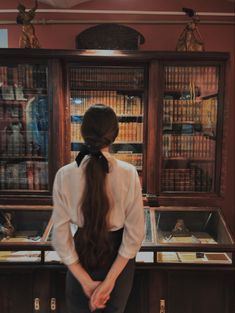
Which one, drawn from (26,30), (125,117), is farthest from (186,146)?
(26,30)

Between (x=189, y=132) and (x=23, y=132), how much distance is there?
126 centimetres

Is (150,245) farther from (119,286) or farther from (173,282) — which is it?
(119,286)

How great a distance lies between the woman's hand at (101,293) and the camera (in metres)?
1.30

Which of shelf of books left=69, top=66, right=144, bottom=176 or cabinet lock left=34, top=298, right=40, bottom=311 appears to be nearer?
cabinet lock left=34, top=298, right=40, bottom=311

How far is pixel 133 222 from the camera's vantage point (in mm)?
1288

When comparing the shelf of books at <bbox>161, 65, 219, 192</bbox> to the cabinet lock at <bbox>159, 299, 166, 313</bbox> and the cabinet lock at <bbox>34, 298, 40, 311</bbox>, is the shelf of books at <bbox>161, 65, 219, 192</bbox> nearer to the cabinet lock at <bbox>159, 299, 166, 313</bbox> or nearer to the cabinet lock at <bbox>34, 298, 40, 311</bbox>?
the cabinet lock at <bbox>159, 299, 166, 313</bbox>

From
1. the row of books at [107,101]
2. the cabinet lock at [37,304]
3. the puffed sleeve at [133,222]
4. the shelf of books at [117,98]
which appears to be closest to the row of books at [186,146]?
the shelf of books at [117,98]

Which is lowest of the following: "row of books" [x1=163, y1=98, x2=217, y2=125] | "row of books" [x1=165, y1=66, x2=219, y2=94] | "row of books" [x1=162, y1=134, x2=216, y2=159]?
"row of books" [x1=162, y1=134, x2=216, y2=159]

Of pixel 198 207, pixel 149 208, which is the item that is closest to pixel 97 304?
pixel 149 208

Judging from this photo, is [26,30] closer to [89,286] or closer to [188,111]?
[188,111]

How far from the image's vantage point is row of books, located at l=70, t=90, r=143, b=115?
7.83 ft

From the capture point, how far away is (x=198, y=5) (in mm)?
2590

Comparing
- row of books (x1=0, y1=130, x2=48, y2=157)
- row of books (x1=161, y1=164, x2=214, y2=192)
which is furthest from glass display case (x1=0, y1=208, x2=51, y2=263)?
row of books (x1=161, y1=164, x2=214, y2=192)

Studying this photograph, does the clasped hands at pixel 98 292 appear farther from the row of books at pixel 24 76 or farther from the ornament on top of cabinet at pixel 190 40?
the ornament on top of cabinet at pixel 190 40
